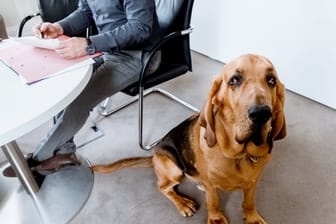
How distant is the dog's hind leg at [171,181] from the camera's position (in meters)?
1.42

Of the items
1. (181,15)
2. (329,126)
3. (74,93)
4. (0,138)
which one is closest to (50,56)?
(74,93)

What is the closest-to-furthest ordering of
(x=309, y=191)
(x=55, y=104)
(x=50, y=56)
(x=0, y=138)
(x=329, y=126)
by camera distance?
1. (x=0, y=138)
2. (x=55, y=104)
3. (x=50, y=56)
4. (x=309, y=191)
5. (x=329, y=126)

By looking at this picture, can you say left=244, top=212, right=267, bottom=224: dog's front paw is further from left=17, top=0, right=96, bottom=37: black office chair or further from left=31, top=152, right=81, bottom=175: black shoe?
left=17, top=0, right=96, bottom=37: black office chair

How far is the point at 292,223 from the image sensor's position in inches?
55.1

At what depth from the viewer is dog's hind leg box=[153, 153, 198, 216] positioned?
1422 mm

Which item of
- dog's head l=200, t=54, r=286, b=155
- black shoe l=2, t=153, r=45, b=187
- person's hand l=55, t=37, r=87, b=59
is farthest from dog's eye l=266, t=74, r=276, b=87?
black shoe l=2, t=153, r=45, b=187

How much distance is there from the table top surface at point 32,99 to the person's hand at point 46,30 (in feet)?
1.42

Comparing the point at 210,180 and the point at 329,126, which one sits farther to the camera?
the point at 329,126

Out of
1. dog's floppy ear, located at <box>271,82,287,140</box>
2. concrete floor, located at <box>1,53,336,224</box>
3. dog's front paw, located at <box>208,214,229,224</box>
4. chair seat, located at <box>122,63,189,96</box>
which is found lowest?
concrete floor, located at <box>1,53,336,224</box>

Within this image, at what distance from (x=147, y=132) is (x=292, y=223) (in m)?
1.02

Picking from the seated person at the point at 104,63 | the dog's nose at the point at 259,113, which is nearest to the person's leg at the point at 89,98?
the seated person at the point at 104,63

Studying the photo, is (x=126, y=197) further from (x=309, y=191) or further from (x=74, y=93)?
(x=309, y=191)

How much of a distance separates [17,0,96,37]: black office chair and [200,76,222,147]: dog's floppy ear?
1.05 meters

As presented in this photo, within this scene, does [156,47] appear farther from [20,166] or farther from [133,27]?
[20,166]
